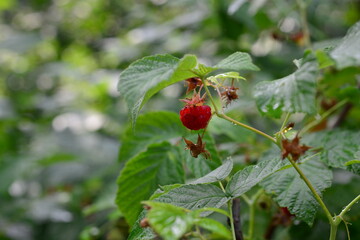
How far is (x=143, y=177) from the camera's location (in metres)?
0.96

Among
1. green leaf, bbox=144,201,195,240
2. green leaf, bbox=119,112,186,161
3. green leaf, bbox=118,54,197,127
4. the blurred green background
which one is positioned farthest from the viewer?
the blurred green background

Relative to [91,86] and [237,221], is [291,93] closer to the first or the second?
[237,221]

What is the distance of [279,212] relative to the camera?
1050 millimetres

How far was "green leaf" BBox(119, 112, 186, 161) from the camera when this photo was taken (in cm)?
105

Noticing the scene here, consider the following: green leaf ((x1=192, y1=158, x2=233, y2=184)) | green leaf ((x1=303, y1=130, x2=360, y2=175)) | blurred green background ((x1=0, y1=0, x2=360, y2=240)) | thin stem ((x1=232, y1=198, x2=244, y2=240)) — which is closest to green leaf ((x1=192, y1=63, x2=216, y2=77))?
green leaf ((x1=192, y1=158, x2=233, y2=184))

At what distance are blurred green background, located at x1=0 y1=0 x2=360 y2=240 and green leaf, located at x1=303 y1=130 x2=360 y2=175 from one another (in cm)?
37

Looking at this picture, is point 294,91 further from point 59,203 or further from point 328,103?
point 59,203

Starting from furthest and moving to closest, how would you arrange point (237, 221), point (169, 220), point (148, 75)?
1. point (237, 221)
2. point (148, 75)
3. point (169, 220)

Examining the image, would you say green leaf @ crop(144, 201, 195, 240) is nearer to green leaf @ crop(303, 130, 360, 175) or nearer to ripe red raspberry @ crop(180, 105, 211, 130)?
ripe red raspberry @ crop(180, 105, 211, 130)

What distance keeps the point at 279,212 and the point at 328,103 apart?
0.45m

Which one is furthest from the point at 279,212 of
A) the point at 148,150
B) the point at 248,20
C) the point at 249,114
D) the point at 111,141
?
the point at 111,141

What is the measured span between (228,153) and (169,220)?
0.61 meters

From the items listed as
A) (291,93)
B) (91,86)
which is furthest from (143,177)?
(91,86)

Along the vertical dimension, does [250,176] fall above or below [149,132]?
below
